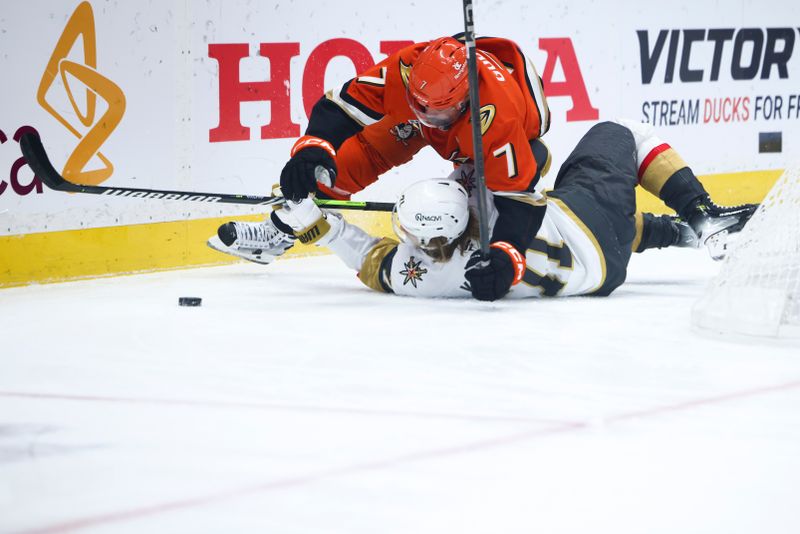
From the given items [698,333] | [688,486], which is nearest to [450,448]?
[688,486]

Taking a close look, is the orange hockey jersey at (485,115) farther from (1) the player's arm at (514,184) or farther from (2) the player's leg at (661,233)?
(2) the player's leg at (661,233)

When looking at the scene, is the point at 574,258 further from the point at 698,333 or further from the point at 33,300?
the point at 33,300

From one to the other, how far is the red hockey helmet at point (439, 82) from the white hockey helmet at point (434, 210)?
200 millimetres

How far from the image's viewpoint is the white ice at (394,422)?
149 cm

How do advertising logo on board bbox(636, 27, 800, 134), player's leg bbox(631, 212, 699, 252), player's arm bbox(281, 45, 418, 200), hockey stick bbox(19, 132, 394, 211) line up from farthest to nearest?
advertising logo on board bbox(636, 27, 800, 134) < player's leg bbox(631, 212, 699, 252) < hockey stick bbox(19, 132, 394, 211) < player's arm bbox(281, 45, 418, 200)

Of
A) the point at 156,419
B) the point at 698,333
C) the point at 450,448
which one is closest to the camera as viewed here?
the point at 450,448

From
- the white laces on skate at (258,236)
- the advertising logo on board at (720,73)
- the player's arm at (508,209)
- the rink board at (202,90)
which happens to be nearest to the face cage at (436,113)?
the player's arm at (508,209)

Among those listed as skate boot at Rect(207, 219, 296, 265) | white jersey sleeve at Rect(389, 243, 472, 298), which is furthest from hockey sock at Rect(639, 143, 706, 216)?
skate boot at Rect(207, 219, 296, 265)

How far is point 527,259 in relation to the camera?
10.2ft

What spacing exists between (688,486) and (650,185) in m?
2.04

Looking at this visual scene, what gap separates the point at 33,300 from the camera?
334 cm

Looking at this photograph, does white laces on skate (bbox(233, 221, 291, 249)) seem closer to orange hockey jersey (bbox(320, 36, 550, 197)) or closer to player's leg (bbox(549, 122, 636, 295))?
orange hockey jersey (bbox(320, 36, 550, 197))

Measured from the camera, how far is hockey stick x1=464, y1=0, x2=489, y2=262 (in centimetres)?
278

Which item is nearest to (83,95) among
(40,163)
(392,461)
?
(40,163)
